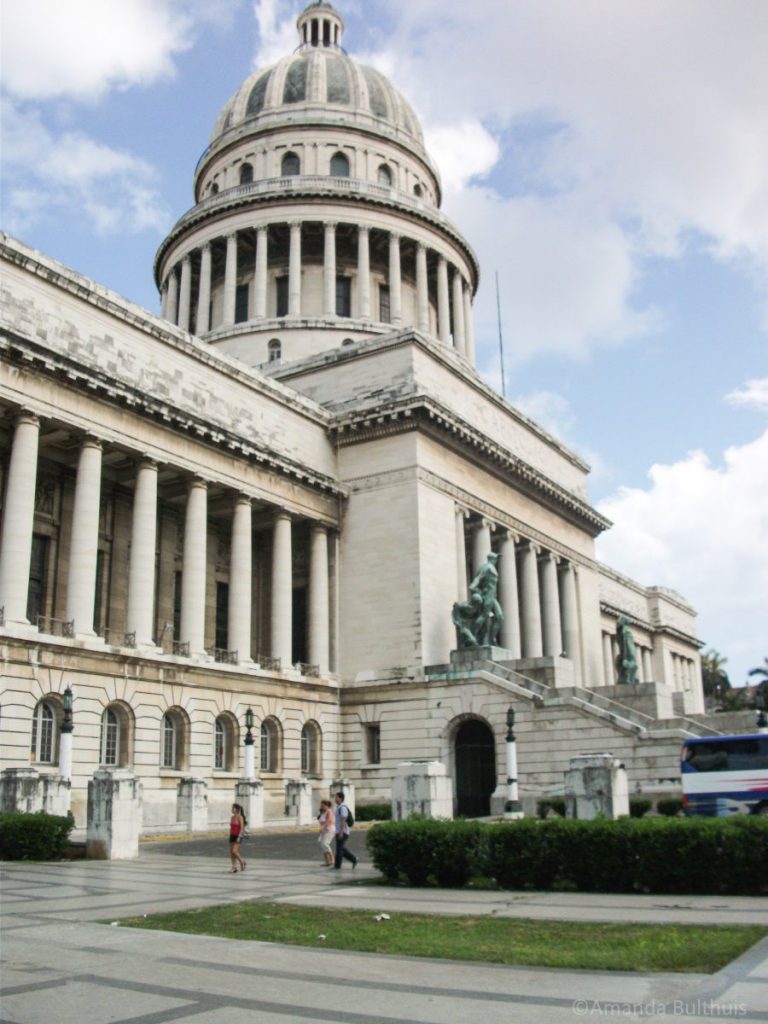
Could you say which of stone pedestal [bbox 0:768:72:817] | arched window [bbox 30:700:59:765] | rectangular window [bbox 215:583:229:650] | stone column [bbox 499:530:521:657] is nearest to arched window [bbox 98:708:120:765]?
arched window [bbox 30:700:59:765]

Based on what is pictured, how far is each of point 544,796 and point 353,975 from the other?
29.6 m

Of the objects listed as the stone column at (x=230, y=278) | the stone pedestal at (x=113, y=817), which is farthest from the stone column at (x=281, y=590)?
the stone column at (x=230, y=278)

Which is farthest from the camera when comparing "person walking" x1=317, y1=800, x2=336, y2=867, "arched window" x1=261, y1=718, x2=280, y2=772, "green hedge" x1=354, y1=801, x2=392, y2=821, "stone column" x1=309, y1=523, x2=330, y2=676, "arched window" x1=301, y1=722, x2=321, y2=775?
"stone column" x1=309, y1=523, x2=330, y2=676

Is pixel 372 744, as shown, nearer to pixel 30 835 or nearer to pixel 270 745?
pixel 270 745

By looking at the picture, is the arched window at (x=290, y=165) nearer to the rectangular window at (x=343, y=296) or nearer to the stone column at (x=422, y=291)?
the rectangular window at (x=343, y=296)

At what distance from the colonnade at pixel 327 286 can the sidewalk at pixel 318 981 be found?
5399cm

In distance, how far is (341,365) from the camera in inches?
1967

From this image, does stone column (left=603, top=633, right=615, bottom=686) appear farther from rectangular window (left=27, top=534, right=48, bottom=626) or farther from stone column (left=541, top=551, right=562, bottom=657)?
rectangular window (left=27, top=534, right=48, bottom=626)

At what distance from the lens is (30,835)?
22.0 meters

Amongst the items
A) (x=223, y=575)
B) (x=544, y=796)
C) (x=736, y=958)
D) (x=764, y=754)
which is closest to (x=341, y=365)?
(x=223, y=575)

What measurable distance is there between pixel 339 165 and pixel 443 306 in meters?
12.9

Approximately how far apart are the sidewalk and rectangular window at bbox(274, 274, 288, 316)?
55.8 metres

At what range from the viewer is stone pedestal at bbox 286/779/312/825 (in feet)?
120

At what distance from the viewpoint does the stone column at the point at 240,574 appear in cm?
4069
